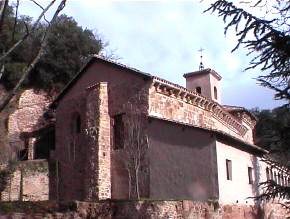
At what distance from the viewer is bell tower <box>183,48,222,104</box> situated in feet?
100

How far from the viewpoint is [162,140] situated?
18.6 metres

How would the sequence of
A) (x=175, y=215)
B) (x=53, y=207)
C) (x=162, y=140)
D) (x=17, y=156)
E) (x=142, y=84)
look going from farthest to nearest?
1. (x=17, y=156)
2. (x=142, y=84)
3. (x=162, y=140)
4. (x=175, y=215)
5. (x=53, y=207)

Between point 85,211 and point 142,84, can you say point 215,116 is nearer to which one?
point 142,84

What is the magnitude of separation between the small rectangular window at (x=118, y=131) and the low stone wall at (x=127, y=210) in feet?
18.6

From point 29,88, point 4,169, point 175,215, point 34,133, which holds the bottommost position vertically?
point 175,215

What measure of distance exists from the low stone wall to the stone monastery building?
0.65 metres

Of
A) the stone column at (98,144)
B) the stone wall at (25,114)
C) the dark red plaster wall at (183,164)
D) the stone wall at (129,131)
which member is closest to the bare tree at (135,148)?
the stone wall at (129,131)

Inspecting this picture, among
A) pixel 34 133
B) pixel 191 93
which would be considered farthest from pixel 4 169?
pixel 191 93

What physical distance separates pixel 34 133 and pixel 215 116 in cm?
1216

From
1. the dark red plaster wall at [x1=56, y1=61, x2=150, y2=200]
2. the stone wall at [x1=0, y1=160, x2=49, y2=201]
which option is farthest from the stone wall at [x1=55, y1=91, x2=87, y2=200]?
the stone wall at [x1=0, y1=160, x2=49, y2=201]

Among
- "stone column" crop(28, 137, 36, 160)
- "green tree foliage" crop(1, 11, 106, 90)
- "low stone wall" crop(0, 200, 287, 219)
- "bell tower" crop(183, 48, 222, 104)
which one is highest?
"green tree foliage" crop(1, 11, 106, 90)

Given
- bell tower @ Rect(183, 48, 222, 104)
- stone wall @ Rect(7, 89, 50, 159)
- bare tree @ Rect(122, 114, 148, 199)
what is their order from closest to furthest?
bare tree @ Rect(122, 114, 148, 199) → stone wall @ Rect(7, 89, 50, 159) → bell tower @ Rect(183, 48, 222, 104)

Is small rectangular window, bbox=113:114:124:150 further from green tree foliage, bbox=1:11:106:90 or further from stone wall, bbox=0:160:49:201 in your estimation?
green tree foliage, bbox=1:11:106:90

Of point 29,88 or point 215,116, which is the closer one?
point 215,116
